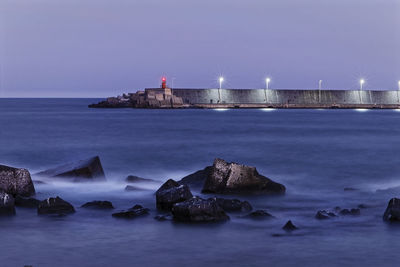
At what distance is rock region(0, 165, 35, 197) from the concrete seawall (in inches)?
3720

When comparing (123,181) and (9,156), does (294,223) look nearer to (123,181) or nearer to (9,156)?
(123,181)

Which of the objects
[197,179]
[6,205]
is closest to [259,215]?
[197,179]

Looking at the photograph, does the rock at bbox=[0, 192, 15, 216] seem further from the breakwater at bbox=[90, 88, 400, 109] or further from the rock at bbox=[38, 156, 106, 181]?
the breakwater at bbox=[90, 88, 400, 109]

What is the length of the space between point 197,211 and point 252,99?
104609 millimetres

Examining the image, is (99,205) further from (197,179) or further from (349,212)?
(349,212)

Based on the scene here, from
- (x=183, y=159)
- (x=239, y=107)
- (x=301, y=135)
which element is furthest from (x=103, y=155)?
(x=239, y=107)

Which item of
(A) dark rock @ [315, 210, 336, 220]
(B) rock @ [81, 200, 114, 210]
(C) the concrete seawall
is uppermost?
(C) the concrete seawall

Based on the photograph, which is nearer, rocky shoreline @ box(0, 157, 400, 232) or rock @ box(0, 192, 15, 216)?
rocky shoreline @ box(0, 157, 400, 232)

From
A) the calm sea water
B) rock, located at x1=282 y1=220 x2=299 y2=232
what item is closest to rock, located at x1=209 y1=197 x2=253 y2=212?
the calm sea water

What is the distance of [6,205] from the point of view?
12.2 meters

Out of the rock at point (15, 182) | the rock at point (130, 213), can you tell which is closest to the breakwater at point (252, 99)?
the rock at point (15, 182)

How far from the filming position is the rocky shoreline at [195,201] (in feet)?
38.6

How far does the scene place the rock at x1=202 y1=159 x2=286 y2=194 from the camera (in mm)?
14633

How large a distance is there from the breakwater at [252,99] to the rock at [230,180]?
91.5 metres
